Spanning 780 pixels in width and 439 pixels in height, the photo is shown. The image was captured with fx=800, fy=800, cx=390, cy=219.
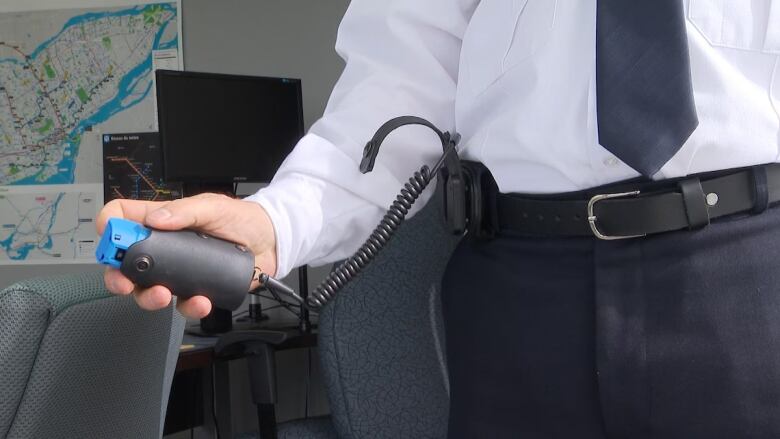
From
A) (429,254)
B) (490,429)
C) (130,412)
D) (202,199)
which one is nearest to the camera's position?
(202,199)

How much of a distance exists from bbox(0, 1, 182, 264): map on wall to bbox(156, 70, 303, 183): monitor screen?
0.61 m

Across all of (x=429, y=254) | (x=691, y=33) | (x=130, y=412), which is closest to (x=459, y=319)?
(x=691, y=33)

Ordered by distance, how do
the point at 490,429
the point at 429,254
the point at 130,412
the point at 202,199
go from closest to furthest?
the point at 202,199 → the point at 490,429 → the point at 130,412 → the point at 429,254

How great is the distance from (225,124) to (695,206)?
6.32 feet

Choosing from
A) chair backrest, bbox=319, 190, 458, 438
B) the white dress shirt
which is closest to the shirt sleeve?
the white dress shirt

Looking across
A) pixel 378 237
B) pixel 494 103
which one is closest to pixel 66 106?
pixel 378 237

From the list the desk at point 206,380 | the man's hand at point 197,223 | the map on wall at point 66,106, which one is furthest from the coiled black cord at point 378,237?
the map on wall at point 66,106

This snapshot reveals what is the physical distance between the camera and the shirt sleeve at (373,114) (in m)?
0.77

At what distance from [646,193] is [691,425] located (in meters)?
0.19

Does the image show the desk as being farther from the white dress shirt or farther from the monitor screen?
the white dress shirt

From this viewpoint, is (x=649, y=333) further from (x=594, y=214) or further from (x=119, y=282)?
(x=119, y=282)

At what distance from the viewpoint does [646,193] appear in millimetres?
650

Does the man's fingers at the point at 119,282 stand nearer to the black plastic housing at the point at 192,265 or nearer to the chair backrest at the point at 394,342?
the black plastic housing at the point at 192,265

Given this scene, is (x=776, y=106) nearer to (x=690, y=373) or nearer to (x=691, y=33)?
(x=691, y=33)
